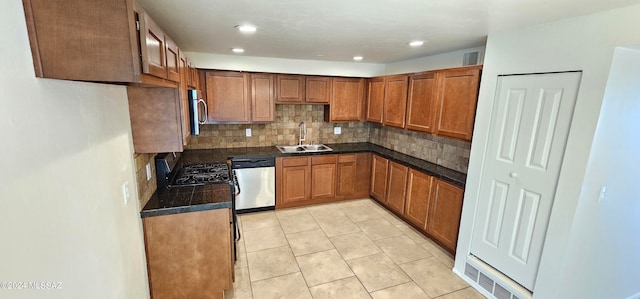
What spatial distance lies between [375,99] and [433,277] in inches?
101

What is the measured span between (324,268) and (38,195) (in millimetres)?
2267

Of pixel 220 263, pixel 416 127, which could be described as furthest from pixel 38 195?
pixel 416 127

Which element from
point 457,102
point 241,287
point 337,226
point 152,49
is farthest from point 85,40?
point 337,226

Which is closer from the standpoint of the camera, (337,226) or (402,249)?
(402,249)

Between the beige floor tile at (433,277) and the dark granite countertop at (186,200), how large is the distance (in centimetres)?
188

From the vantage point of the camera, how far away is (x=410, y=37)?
239cm

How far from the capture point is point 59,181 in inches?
39.3

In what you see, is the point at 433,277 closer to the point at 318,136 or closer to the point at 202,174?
the point at 202,174

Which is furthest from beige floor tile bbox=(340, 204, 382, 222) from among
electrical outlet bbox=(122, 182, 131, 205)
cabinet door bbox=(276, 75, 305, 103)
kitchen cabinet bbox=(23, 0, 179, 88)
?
kitchen cabinet bbox=(23, 0, 179, 88)

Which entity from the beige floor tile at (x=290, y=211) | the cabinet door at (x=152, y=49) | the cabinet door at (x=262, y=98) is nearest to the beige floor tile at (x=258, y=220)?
the beige floor tile at (x=290, y=211)

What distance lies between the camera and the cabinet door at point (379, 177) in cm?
397

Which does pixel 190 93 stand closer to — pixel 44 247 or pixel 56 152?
pixel 56 152

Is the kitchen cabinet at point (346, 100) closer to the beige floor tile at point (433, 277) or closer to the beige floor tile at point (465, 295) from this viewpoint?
the beige floor tile at point (433, 277)

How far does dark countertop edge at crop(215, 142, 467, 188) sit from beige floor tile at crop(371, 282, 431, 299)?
3.60 ft
